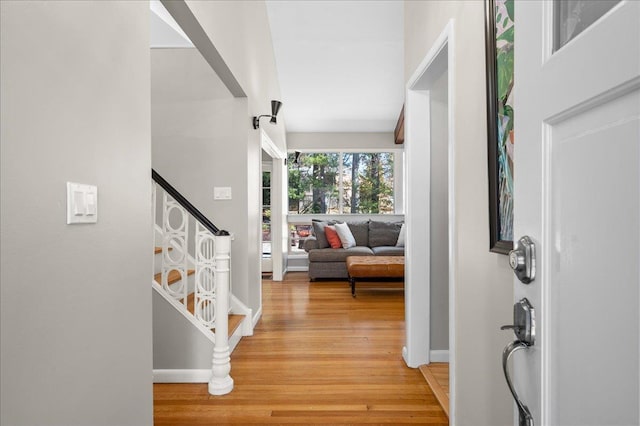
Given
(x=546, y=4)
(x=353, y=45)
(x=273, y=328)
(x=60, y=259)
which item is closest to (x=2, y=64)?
(x=60, y=259)

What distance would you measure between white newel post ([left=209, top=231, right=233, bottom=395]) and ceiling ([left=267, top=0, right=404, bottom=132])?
3.18 m

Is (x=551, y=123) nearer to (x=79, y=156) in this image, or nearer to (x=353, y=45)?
(x=79, y=156)

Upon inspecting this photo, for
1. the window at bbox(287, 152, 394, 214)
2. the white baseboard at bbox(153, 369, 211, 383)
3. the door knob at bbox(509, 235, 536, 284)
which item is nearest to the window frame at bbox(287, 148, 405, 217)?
the window at bbox(287, 152, 394, 214)

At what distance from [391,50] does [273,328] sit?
372cm

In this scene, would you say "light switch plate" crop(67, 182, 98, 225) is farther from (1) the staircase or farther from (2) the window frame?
(2) the window frame

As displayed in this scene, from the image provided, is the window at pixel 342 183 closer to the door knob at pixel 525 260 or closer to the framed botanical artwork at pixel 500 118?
the framed botanical artwork at pixel 500 118

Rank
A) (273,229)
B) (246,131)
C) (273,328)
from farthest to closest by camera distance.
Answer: (273,229) → (273,328) → (246,131)

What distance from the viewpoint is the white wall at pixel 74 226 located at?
0.84 meters

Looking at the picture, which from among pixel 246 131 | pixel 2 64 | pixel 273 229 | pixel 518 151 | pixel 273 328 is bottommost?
pixel 273 328

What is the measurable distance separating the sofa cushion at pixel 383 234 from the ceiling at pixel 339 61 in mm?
1805

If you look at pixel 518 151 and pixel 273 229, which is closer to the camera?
pixel 518 151

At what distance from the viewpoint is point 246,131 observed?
3445 mm

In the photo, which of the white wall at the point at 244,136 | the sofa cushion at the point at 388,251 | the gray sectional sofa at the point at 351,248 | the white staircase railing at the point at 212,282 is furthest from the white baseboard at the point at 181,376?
the sofa cushion at the point at 388,251

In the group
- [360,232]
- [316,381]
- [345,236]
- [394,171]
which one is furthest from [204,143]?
[394,171]
